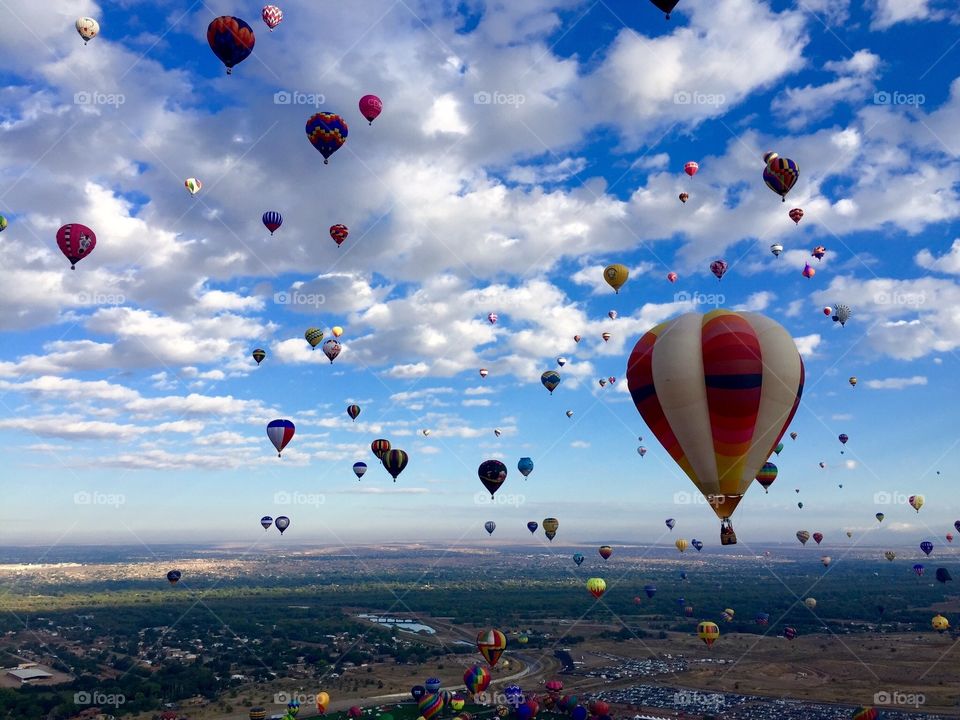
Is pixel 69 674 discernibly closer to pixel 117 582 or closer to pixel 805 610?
pixel 805 610

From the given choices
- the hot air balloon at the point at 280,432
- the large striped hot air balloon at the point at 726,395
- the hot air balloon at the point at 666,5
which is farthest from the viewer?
the hot air balloon at the point at 280,432

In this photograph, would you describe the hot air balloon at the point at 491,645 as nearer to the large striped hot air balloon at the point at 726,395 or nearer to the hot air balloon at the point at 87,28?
the large striped hot air balloon at the point at 726,395

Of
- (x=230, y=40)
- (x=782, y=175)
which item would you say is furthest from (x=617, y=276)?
(x=230, y=40)

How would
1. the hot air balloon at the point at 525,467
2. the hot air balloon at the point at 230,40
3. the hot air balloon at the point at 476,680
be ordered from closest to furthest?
the hot air balloon at the point at 230,40 < the hot air balloon at the point at 476,680 < the hot air balloon at the point at 525,467

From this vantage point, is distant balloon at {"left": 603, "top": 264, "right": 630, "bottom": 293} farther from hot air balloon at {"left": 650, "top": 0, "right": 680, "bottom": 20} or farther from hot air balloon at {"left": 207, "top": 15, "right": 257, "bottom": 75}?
hot air balloon at {"left": 207, "top": 15, "right": 257, "bottom": 75}

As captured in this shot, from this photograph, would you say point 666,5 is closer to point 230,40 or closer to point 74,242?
point 230,40

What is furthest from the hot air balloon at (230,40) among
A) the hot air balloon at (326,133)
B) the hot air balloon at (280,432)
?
the hot air balloon at (280,432)
